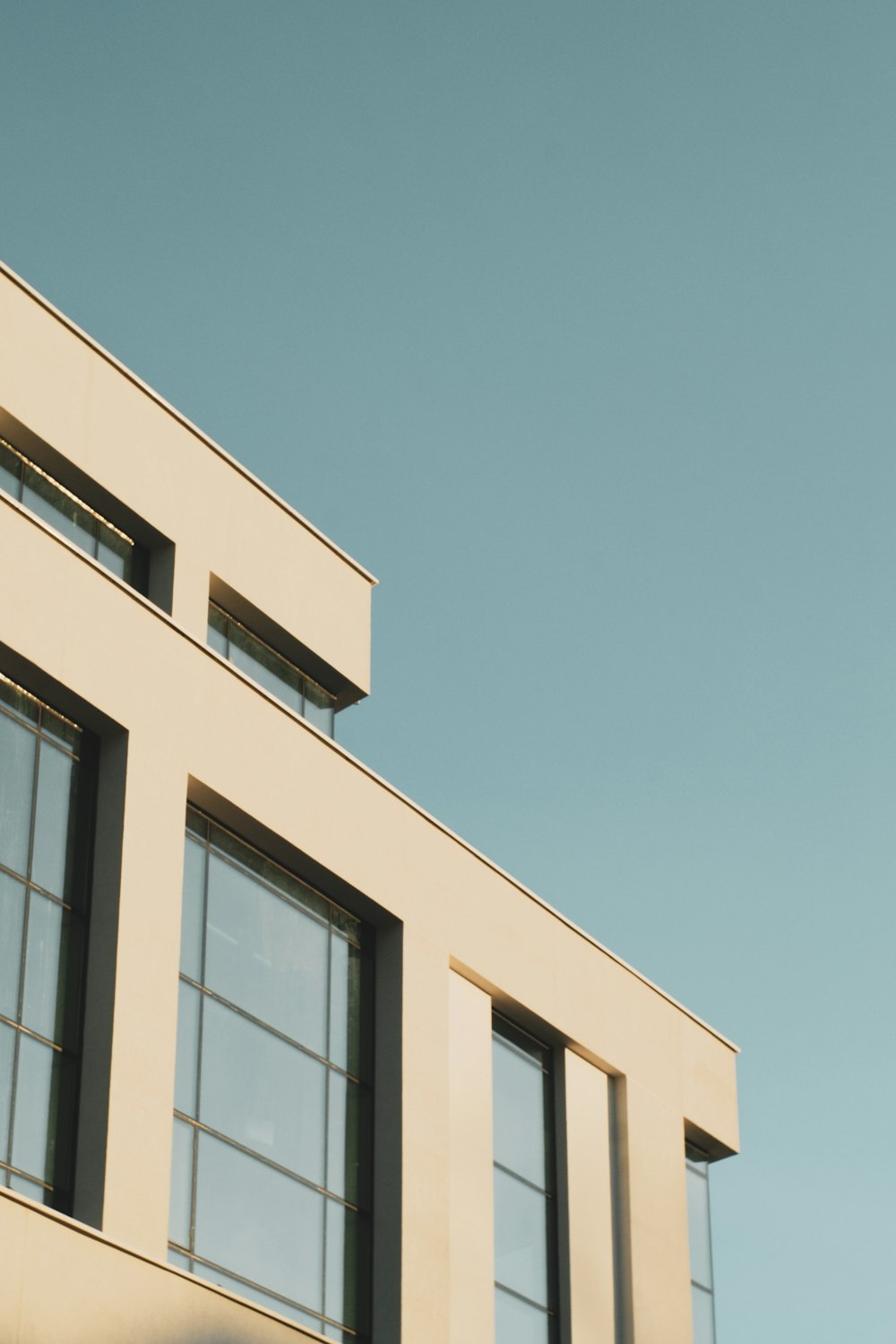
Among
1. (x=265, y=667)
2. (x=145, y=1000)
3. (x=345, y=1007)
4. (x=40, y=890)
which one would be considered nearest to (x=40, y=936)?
(x=40, y=890)

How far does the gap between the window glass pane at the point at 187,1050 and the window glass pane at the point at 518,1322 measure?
682cm

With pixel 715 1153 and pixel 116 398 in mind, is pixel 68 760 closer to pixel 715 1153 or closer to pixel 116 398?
pixel 116 398

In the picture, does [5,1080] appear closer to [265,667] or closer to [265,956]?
[265,956]

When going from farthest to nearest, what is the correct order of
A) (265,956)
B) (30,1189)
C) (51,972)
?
(265,956) < (51,972) < (30,1189)

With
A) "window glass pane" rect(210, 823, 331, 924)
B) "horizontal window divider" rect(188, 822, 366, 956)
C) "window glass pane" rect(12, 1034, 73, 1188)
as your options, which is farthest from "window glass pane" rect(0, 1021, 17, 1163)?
"window glass pane" rect(210, 823, 331, 924)

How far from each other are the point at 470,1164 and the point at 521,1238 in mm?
1724

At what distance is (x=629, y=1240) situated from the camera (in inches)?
1352

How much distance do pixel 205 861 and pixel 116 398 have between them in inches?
307

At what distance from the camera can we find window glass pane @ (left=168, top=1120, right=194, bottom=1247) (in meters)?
26.4

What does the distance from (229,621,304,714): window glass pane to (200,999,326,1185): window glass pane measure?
23.3 feet

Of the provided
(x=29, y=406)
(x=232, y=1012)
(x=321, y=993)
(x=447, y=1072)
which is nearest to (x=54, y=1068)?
(x=232, y=1012)

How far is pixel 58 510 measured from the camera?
31.7m

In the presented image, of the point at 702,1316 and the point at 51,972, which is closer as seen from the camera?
the point at 51,972

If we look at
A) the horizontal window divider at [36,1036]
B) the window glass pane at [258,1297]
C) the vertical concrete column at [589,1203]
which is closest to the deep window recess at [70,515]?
the horizontal window divider at [36,1036]
